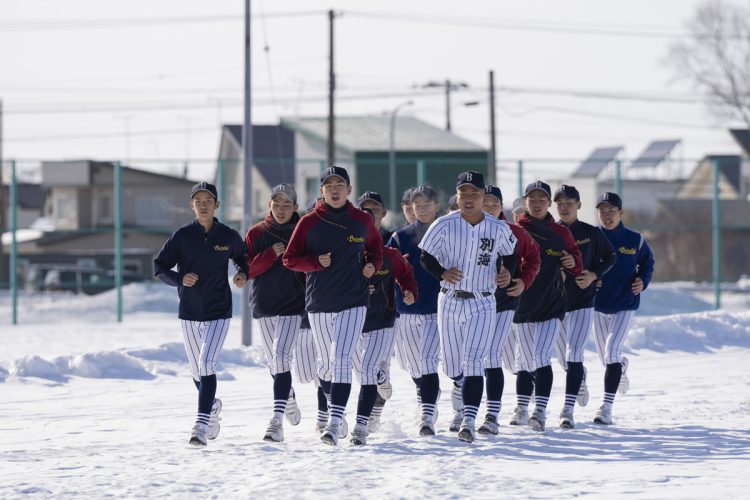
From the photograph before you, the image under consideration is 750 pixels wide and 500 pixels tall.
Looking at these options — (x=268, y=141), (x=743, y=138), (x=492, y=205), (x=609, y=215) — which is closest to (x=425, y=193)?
(x=492, y=205)

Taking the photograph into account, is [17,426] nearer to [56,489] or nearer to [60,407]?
[60,407]

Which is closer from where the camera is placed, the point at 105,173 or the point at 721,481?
the point at 721,481

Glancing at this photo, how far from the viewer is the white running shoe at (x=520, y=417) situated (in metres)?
10.6

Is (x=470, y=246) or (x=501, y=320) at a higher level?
(x=470, y=246)

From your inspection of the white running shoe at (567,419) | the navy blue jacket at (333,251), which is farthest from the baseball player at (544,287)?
the navy blue jacket at (333,251)

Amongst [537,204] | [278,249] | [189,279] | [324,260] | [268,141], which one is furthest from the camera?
[268,141]

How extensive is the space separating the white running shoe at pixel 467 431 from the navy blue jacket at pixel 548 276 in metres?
1.30

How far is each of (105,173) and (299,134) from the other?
749 centimetres

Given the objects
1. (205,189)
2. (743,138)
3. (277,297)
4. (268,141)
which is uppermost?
(743,138)

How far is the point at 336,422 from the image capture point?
9.45 metres

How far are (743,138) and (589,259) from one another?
5845 cm

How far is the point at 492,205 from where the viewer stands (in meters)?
10.6

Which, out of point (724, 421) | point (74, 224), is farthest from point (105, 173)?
point (724, 421)

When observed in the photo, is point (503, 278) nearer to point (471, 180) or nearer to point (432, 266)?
point (432, 266)
